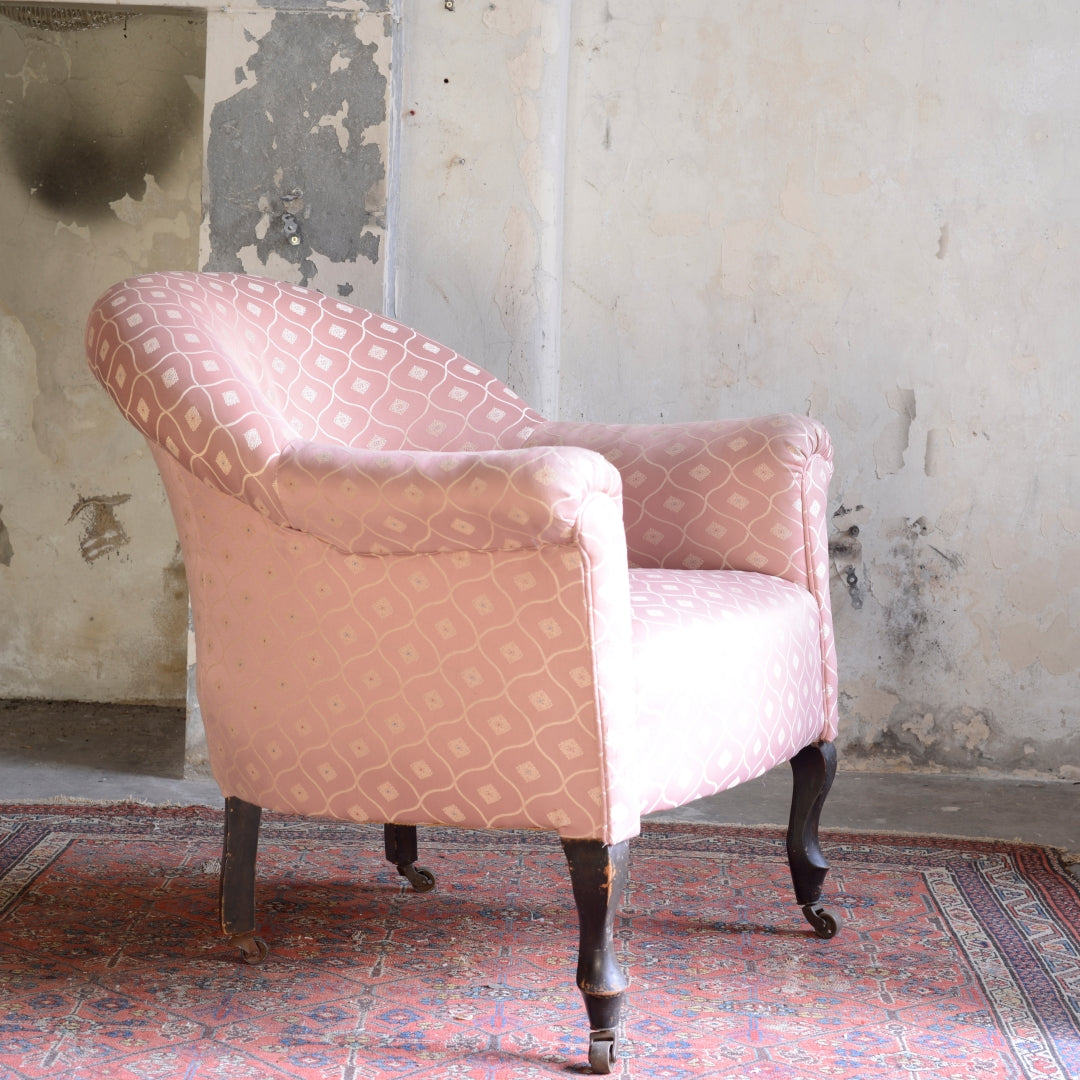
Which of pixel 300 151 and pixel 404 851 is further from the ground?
pixel 300 151

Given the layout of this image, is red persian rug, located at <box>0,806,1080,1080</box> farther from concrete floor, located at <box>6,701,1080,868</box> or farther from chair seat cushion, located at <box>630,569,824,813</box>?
chair seat cushion, located at <box>630,569,824,813</box>

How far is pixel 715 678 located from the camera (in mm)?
1672

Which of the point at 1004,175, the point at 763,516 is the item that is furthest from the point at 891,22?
the point at 763,516

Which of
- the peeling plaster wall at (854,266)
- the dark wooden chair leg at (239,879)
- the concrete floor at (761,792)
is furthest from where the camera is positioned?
the peeling plaster wall at (854,266)

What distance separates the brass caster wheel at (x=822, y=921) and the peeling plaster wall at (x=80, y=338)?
2.21 m

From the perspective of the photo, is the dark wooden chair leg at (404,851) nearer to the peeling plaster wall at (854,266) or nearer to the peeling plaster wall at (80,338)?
the peeling plaster wall at (854,266)

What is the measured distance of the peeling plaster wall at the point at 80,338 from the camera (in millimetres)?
3520

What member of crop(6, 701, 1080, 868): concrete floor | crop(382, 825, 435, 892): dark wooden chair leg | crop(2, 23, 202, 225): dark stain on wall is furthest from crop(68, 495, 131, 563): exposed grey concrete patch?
crop(382, 825, 435, 892): dark wooden chair leg

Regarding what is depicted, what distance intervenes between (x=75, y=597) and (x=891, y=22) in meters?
2.67

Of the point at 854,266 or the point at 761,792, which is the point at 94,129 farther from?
the point at 761,792

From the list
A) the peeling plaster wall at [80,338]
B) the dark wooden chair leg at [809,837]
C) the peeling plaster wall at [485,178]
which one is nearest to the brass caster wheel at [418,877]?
the dark wooden chair leg at [809,837]

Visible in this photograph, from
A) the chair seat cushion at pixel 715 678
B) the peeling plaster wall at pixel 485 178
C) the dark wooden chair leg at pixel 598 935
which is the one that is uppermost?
the peeling plaster wall at pixel 485 178

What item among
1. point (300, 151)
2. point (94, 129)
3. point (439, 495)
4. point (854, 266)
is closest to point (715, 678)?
point (439, 495)

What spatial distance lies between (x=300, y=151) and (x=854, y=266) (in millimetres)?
1322
